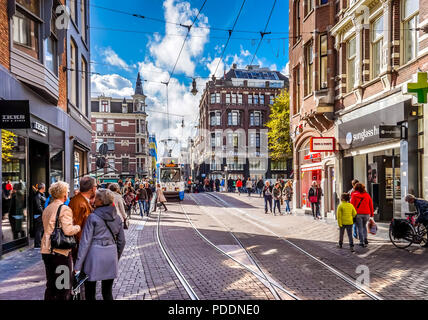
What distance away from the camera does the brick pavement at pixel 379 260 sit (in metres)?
6.55

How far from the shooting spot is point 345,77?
17500 millimetres

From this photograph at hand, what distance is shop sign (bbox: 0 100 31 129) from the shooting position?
9102mm

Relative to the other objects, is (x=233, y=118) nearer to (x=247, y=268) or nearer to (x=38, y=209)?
(x=38, y=209)

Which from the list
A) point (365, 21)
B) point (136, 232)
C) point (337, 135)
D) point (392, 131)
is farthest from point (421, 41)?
point (136, 232)

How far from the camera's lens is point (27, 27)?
1149 centimetres

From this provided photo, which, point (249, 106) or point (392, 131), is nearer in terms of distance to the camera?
point (392, 131)

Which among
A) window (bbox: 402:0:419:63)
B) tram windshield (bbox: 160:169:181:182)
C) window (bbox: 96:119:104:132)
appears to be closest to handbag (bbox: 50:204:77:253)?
window (bbox: 402:0:419:63)

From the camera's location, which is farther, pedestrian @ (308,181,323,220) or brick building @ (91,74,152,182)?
brick building @ (91,74,152,182)

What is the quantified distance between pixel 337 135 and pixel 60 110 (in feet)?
38.3

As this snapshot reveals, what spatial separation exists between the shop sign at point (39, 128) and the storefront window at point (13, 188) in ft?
2.48

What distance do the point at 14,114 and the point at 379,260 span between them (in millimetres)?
8729

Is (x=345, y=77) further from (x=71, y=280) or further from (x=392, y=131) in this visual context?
(x=71, y=280)

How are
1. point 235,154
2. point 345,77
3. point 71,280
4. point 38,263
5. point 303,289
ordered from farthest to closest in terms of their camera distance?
point 235,154 < point 345,77 < point 38,263 < point 303,289 < point 71,280

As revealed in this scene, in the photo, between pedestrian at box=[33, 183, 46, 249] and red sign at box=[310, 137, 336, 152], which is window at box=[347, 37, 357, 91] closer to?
red sign at box=[310, 137, 336, 152]
